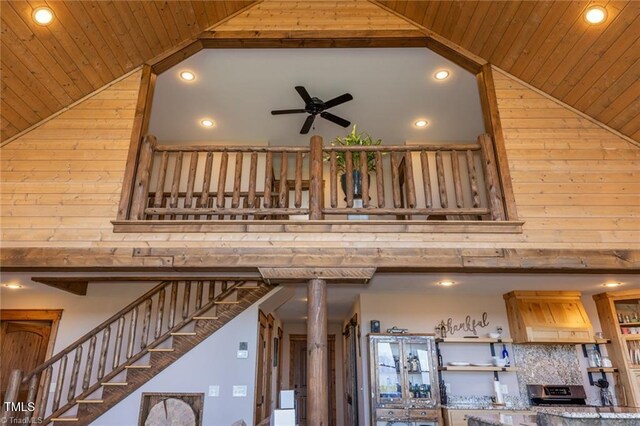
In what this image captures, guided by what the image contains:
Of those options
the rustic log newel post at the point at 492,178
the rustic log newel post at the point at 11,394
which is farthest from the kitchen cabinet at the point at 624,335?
the rustic log newel post at the point at 11,394

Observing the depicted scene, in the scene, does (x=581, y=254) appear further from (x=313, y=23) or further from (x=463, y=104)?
(x=313, y=23)

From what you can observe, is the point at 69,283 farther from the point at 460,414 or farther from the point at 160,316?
the point at 460,414

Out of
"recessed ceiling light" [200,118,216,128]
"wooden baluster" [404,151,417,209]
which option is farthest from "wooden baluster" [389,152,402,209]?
"recessed ceiling light" [200,118,216,128]

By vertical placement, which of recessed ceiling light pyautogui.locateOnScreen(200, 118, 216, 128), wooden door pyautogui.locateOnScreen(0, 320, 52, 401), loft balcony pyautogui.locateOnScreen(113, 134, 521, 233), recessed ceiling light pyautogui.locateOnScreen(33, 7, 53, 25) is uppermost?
recessed ceiling light pyautogui.locateOnScreen(200, 118, 216, 128)

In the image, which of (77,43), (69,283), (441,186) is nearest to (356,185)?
(441,186)

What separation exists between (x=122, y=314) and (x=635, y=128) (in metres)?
6.14

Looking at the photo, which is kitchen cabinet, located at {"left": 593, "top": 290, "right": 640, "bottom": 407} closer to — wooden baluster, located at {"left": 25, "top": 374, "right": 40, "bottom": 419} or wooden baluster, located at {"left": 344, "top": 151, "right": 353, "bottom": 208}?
wooden baluster, located at {"left": 344, "top": 151, "right": 353, "bottom": 208}

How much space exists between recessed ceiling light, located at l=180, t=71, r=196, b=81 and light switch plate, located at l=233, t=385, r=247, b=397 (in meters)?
4.08

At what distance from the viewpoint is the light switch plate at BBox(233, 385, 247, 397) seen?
483 cm

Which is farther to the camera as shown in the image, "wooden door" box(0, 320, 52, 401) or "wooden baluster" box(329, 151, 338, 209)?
"wooden door" box(0, 320, 52, 401)

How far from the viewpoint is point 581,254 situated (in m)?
4.03

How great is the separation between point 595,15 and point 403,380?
15.2 ft

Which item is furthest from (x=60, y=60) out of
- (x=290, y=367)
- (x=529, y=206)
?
(x=290, y=367)

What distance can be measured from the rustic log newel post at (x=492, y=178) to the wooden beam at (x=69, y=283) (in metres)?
4.83
